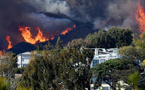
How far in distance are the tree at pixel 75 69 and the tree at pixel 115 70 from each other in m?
8.99

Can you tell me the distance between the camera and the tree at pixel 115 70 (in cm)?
4478

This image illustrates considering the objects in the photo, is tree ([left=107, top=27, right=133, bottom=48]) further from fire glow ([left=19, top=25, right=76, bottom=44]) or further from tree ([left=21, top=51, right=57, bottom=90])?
tree ([left=21, top=51, right=57, bottom=90])

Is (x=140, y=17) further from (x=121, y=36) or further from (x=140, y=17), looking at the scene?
(x=121, y=36)

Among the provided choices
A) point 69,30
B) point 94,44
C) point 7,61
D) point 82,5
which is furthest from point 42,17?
point 7,61

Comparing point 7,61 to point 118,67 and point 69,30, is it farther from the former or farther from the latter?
point 69,30

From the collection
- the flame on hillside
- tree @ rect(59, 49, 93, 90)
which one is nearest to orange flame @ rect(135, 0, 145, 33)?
the flame on hillside

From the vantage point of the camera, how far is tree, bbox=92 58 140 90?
147ft

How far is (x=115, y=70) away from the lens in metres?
46.2

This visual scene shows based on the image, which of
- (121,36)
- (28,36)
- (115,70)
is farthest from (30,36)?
(115,70)

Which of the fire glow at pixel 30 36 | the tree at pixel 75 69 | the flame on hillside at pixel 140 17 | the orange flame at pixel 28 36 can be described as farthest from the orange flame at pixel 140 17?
the tree at pixel 75 69

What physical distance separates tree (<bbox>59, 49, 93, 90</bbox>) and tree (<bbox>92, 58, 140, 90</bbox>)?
8.99 m

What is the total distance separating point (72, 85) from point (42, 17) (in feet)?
288

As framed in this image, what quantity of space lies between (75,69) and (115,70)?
40.7 feet

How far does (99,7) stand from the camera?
133500 mm
